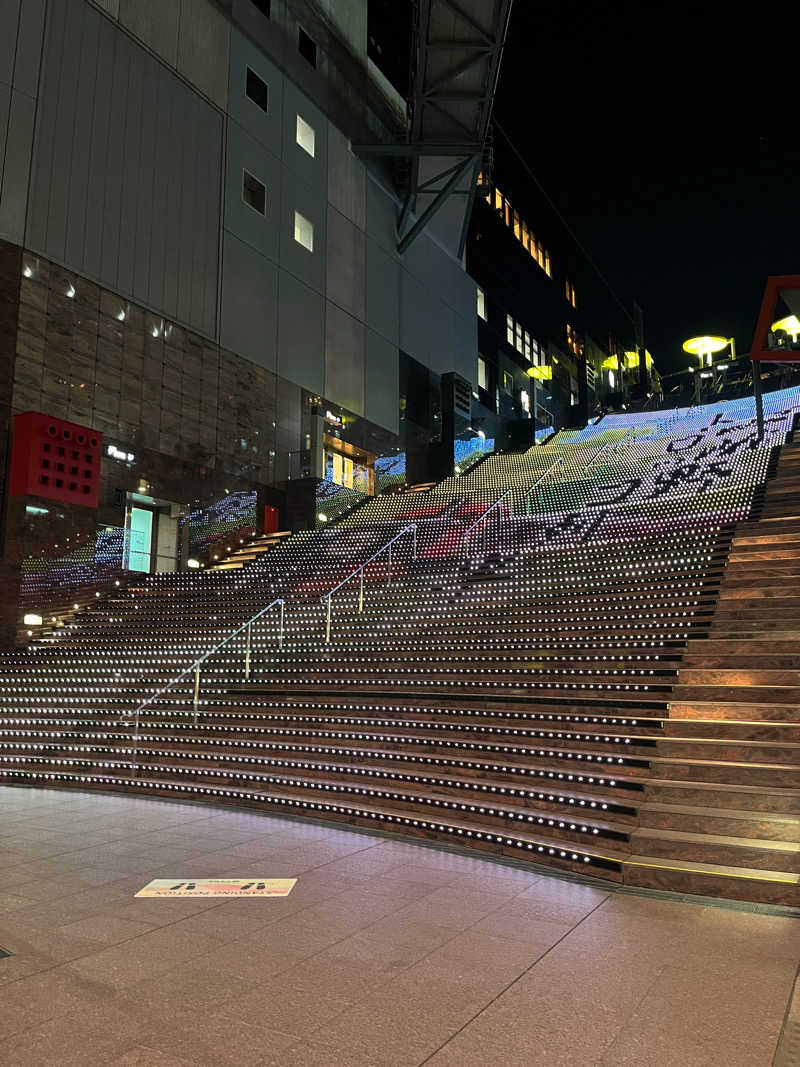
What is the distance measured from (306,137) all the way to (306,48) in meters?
2.89

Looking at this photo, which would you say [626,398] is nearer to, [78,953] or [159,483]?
[159,483]

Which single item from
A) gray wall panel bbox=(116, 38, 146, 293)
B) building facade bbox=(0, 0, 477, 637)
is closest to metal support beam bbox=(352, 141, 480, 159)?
building facade bbox=(0, 0, 477, 637)

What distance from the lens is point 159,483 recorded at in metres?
17.3

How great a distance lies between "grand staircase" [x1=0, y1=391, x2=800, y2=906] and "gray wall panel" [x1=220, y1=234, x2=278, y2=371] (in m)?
6.30

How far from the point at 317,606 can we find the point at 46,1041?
9.85 meters

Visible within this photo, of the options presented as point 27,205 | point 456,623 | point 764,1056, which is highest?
point 27,205

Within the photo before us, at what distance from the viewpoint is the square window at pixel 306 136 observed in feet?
75.9

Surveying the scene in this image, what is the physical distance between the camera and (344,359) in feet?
78.3

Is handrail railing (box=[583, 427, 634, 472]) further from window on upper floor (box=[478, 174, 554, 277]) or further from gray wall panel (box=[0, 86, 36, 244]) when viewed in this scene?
window on upper floor (box=[478, 174, 554, 277])

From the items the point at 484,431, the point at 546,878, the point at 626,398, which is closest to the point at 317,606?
the point at 546,878

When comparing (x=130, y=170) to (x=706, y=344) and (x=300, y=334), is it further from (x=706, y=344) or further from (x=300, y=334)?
(x=706, y=344)

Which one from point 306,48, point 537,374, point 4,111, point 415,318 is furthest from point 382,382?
point 537,374

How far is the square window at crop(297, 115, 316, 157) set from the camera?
23125 mm

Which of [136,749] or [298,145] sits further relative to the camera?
[298,145]
